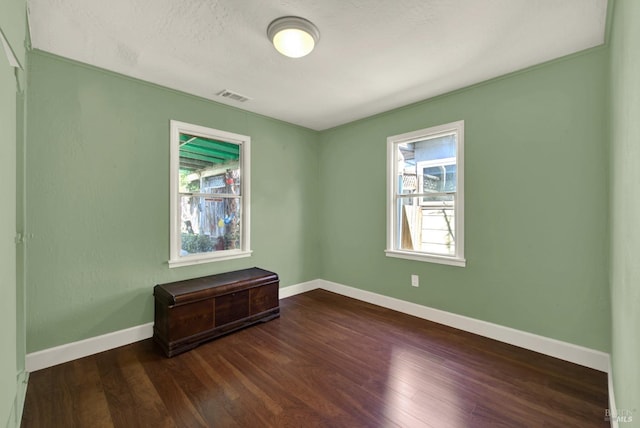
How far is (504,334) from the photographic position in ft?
8.38

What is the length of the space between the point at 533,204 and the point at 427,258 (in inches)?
45.5

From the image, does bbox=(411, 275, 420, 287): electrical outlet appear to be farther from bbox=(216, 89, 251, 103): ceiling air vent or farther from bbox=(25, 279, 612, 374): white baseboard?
bbox=(216, 89, 251, 103): ceiling air vent

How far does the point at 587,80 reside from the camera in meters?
2.16

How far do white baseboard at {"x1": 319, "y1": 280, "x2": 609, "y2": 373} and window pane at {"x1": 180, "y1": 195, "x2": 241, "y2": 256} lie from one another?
79.6 inches

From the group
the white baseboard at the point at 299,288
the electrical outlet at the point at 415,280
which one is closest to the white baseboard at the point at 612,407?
the electrical outlet at the point at 415,280

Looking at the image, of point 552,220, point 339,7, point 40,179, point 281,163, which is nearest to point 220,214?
A: point 281,163

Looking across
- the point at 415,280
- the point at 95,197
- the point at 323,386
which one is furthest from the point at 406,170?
the point at 95,197

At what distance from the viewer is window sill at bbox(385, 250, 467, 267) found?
2866 millimetres

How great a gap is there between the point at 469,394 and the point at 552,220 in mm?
1636

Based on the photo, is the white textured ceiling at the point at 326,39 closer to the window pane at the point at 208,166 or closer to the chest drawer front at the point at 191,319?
the window pane at the point at 208,166

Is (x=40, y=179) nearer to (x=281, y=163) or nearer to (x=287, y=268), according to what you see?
(x=281, y=163)

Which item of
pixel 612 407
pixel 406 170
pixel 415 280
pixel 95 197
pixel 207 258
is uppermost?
pixel 406 170

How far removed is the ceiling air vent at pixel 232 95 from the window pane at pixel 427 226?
2330 millimetres

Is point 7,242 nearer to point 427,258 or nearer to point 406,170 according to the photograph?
point 427,258
